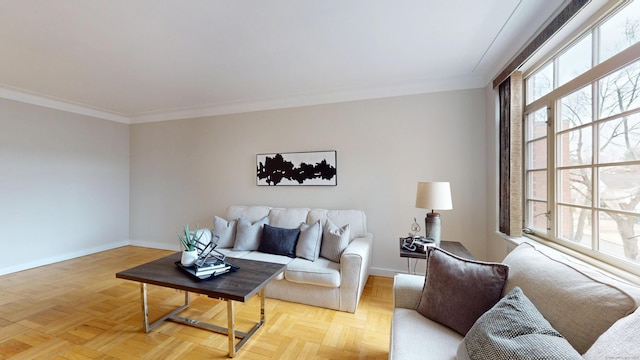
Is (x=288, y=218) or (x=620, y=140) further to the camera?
(x=288, y=218)

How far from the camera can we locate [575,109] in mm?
1792

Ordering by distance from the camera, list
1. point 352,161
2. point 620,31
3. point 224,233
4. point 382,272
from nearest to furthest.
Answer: point 620,31
point 224,233
point 382,272
point 352,161

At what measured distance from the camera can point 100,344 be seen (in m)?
1.93

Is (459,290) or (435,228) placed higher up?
(435,228)

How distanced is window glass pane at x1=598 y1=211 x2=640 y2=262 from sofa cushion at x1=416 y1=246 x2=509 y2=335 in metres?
0.69

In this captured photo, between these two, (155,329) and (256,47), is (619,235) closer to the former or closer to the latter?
(256,47)

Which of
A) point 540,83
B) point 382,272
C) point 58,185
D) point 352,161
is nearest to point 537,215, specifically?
point 540,83

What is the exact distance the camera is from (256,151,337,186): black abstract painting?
11.3 feet

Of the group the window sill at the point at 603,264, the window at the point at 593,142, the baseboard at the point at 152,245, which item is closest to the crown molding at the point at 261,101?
the window at the point at 593,142

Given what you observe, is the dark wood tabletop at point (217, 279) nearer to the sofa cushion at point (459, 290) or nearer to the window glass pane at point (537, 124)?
the sofa cushion at point (459, 290)

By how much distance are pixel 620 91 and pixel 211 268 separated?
9.46ft

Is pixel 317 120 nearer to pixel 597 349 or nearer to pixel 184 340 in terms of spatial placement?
pixel 184 340

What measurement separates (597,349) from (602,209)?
3.97ft

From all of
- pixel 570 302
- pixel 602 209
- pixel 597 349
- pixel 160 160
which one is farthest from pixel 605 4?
pixel 160 160
